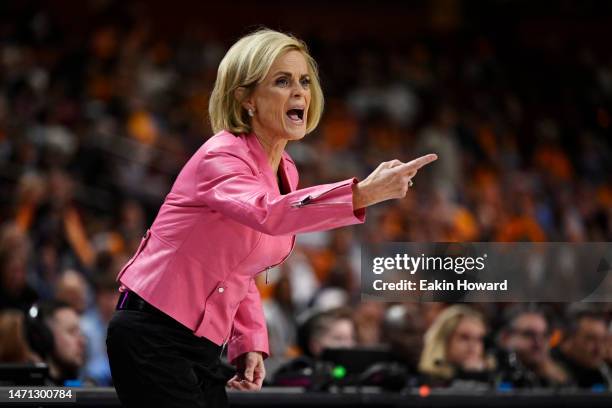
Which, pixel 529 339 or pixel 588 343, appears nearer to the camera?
pixel 588 343

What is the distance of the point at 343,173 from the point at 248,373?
21.7 ft

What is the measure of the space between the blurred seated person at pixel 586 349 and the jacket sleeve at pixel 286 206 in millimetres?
2038

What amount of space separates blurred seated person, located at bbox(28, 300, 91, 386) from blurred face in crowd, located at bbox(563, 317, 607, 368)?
202cm

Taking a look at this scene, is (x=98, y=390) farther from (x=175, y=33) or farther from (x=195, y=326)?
(x=175, y=33)

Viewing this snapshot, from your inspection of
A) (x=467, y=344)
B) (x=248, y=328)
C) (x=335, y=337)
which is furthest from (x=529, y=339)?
(x=248, y=328)

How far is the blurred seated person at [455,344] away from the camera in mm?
4891

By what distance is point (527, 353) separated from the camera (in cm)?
480

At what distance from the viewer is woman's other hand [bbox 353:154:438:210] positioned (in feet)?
7.98

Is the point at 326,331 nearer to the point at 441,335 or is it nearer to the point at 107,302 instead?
the point at 441,335

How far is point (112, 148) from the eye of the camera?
8.91m

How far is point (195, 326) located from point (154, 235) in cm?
25

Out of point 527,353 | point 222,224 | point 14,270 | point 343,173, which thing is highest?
point 343,173

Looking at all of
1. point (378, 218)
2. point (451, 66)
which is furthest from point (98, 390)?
point (451, 66)

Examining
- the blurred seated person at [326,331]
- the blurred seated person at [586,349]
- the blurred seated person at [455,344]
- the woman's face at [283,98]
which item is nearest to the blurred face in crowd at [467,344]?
the blurred seated person at [455,344]
